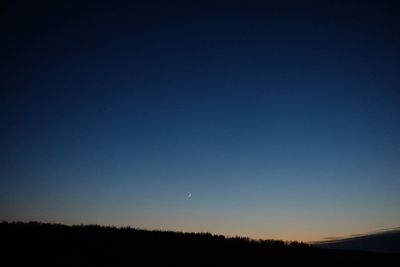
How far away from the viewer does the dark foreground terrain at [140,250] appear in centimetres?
1309

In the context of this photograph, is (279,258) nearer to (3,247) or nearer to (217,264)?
(217,264)

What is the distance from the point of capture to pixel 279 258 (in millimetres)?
17672

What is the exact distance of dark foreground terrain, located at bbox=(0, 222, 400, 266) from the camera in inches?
516

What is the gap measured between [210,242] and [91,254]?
24.1 ft

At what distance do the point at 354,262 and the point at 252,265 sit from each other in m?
7.41

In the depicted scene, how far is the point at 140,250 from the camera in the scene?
51.0 ft

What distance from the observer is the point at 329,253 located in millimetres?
21156

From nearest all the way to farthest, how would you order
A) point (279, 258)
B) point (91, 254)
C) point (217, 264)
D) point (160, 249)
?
1. point (91, 254)
2. point (217, 264)
3. point (160, 249)
4. point (279, 258)

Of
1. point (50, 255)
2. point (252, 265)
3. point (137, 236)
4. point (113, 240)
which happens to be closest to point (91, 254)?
point (50, 255)

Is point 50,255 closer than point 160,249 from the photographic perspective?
Yes

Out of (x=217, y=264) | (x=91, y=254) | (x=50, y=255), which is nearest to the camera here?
(x=50, y=255)

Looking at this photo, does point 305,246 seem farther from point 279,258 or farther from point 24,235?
point 24,235

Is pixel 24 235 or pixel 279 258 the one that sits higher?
pixel 24 235

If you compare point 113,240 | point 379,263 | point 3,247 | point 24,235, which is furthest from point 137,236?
point 379,263
